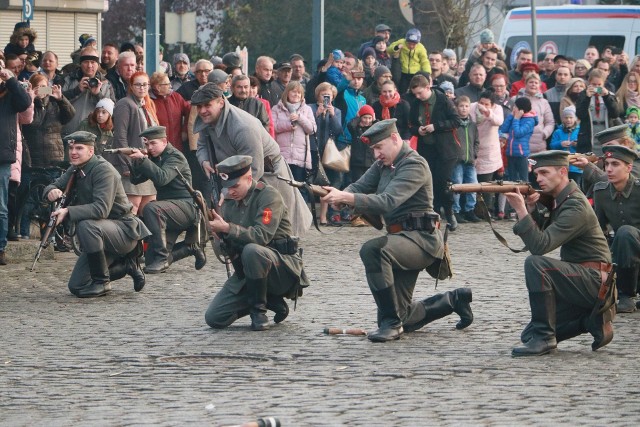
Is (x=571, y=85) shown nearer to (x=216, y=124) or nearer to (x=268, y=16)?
(x=216, y=124)

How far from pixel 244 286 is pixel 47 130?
5713mm

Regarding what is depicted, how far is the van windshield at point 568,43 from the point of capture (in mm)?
29328

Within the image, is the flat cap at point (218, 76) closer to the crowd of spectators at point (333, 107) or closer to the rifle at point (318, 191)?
the crowd of spectators at point (333, 107)

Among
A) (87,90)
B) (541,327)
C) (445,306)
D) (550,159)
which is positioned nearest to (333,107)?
(87,90)

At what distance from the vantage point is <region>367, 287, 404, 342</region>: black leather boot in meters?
10.8

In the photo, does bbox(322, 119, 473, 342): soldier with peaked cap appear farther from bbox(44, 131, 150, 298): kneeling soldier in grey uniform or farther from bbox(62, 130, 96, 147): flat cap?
bbox(62, 130, 96, 147): flat cap

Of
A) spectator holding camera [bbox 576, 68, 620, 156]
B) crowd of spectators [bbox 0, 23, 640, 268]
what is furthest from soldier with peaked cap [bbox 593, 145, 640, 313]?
spectator holding camera [bbox 576, 68, 620, 156]

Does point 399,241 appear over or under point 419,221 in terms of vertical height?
under

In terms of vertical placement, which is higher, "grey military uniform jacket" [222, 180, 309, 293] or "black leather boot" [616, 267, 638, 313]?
"grey military uniform jacket" [222, 180, 309, 293]

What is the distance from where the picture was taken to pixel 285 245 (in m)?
11.7

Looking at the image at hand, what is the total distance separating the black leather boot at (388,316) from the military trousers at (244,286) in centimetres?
93

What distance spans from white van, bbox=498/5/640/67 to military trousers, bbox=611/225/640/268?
16945mm

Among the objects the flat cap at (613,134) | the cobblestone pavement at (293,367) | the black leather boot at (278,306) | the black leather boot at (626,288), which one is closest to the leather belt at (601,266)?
the cobblestone pavement at (293,367)

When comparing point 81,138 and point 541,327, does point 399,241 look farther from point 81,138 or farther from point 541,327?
point 81,138
